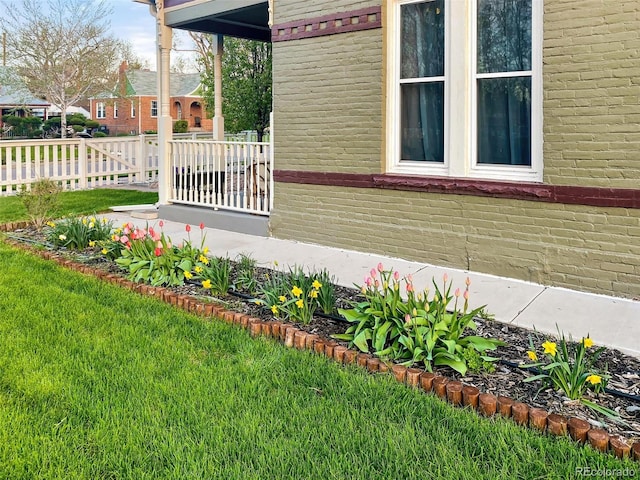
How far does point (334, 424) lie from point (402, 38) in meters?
4.75

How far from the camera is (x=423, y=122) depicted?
6.33 m

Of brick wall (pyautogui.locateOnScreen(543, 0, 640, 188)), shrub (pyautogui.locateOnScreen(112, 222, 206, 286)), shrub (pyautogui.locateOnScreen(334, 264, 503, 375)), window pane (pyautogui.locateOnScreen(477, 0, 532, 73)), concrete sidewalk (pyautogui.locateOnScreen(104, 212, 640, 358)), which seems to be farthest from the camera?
window pane (pyautogui.locateOnScreen(477, 0, 532, 73))

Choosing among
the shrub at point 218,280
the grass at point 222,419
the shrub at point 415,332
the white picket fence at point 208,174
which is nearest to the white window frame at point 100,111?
the white picket fence at point 208,174

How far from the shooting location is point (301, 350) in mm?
3891

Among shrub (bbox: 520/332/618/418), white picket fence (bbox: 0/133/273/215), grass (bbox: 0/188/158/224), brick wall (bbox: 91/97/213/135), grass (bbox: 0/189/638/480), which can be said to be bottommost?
grass (bbox: 0/189/638/480)

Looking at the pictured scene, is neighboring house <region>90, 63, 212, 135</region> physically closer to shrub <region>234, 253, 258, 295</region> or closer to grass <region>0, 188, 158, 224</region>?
grass <region>0, 188, 158, 224</region>

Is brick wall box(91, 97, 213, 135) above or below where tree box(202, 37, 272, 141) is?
above

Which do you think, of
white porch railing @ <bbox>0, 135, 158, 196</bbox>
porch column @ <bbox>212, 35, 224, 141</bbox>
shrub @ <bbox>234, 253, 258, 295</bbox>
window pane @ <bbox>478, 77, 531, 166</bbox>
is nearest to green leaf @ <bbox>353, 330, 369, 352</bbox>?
shrub @ <bbox>234, 253, 258, 295</bbox>

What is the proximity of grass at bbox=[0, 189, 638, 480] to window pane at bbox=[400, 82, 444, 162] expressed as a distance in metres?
3.19

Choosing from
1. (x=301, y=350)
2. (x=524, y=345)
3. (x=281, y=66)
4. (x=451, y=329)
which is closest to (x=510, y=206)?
(x=524, y=345)

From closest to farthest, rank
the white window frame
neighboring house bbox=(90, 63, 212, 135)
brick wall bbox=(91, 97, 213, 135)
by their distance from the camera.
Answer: neighboring house bbox=(90, 63, 212, 135), brick wall bbox=(91, 97, 213, 135), the white window frame

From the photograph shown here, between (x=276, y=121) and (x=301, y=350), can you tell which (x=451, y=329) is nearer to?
(x=301, y=350)

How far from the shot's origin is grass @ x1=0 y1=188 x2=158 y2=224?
32.1 feet

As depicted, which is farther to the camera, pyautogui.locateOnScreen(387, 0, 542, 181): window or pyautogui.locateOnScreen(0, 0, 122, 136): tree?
pyautogui.locateOnScreen(0, 0, 122, 136): tree
